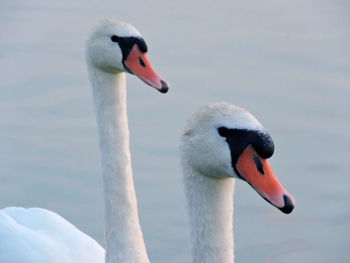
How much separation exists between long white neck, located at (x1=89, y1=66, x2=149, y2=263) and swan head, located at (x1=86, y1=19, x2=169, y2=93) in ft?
0.34

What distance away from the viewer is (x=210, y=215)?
444cm

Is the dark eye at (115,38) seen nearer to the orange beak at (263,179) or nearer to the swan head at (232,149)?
the swan head at (232,149)

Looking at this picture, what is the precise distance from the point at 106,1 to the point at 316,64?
3.90 m

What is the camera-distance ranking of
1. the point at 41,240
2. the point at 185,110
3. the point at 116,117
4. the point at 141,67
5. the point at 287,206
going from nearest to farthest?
1. the point at 287,206
2. the point at 141,67
3. the point at 116,117
4. the point at 41,240
5. the point at 185,110

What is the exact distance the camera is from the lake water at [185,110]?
27.6 feet

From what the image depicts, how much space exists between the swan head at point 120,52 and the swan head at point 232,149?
5.12ft

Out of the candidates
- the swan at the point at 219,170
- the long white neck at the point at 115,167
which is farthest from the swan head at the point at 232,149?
the long white neck at the point at 115,167

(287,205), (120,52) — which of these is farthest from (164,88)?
(287,205)

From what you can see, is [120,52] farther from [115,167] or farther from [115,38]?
[115,167]

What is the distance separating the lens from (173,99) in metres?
10.4

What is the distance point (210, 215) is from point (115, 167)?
5.96 ft

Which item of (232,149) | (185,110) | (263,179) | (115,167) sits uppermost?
(185,110)

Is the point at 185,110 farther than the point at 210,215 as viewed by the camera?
Yes

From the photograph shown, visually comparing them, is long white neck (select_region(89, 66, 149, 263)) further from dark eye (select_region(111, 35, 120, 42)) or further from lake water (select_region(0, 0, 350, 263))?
lake water (select_region(0, 0, 350, 263))
